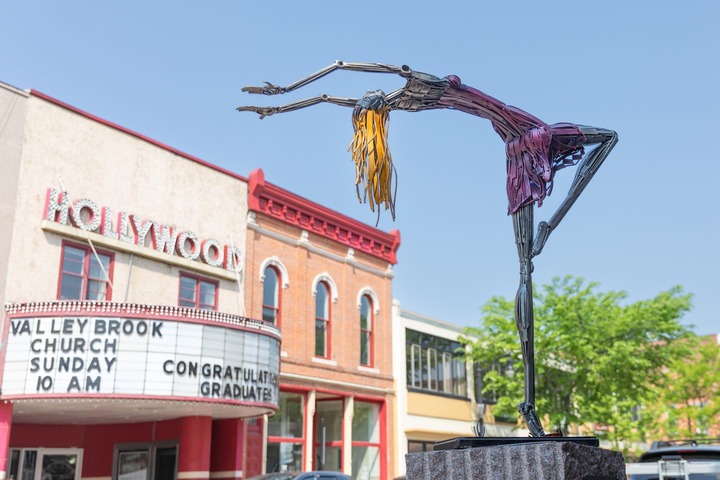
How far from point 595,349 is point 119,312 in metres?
20.6

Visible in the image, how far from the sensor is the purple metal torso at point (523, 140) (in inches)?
295

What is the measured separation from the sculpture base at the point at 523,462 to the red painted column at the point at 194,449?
52.2 feet

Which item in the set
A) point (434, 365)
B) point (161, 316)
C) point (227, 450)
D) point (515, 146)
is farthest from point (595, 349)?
point (515, 146)

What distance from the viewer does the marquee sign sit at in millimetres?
17516

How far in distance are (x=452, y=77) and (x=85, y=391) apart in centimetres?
1307

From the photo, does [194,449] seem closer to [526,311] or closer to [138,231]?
[138,231]

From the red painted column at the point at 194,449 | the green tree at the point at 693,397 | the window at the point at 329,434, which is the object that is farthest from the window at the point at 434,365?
the green tree at the point at 693,397

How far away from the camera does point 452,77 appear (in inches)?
285

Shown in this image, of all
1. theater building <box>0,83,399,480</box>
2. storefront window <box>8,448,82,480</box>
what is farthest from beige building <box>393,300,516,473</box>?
storefront window <box>8,448,82,480</box>

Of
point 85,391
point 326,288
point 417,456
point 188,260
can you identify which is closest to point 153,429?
point 188,260

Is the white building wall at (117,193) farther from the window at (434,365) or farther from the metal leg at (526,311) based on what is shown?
the metal leg at (526,311)

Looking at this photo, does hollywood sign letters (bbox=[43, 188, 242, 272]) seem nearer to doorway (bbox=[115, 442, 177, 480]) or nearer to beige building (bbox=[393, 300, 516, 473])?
doorway (bbox=[115, 442, 177, 480])

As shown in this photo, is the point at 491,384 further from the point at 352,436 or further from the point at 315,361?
the point at 315,361

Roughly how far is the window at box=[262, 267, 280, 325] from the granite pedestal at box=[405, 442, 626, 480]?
20.6m
